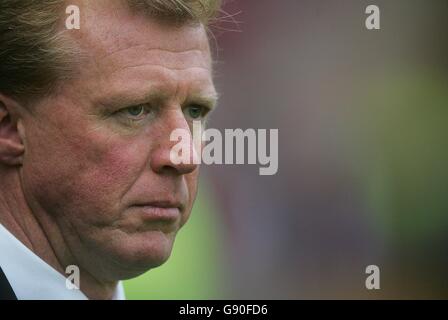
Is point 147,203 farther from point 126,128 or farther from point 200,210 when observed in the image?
point 200,210

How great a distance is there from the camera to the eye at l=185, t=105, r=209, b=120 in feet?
6.32

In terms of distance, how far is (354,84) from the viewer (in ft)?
10.9

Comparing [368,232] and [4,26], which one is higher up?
[4,26]

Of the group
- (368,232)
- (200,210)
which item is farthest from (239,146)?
(368,232)

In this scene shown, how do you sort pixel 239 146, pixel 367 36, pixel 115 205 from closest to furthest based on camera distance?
pixel 115 205 < pixel 239 146 < pixel 367 36

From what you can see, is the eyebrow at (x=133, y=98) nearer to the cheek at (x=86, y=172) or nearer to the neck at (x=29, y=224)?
the cheek at (x=86, y=172)

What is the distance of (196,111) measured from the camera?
6.42 feet

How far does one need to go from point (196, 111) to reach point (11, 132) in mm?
449

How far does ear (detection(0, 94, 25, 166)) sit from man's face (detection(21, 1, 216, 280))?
21 mm

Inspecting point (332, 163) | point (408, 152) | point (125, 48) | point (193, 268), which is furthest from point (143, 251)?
point (408, 152)

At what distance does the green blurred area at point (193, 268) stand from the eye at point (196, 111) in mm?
1065

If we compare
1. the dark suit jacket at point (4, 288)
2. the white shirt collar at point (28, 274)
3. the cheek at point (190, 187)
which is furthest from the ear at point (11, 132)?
the cheek at point (190, 187)

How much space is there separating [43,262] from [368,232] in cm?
177

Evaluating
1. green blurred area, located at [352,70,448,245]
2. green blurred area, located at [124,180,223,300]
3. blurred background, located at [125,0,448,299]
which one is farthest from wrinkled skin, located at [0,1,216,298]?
green blurred area, located at [352,70,448,245]
